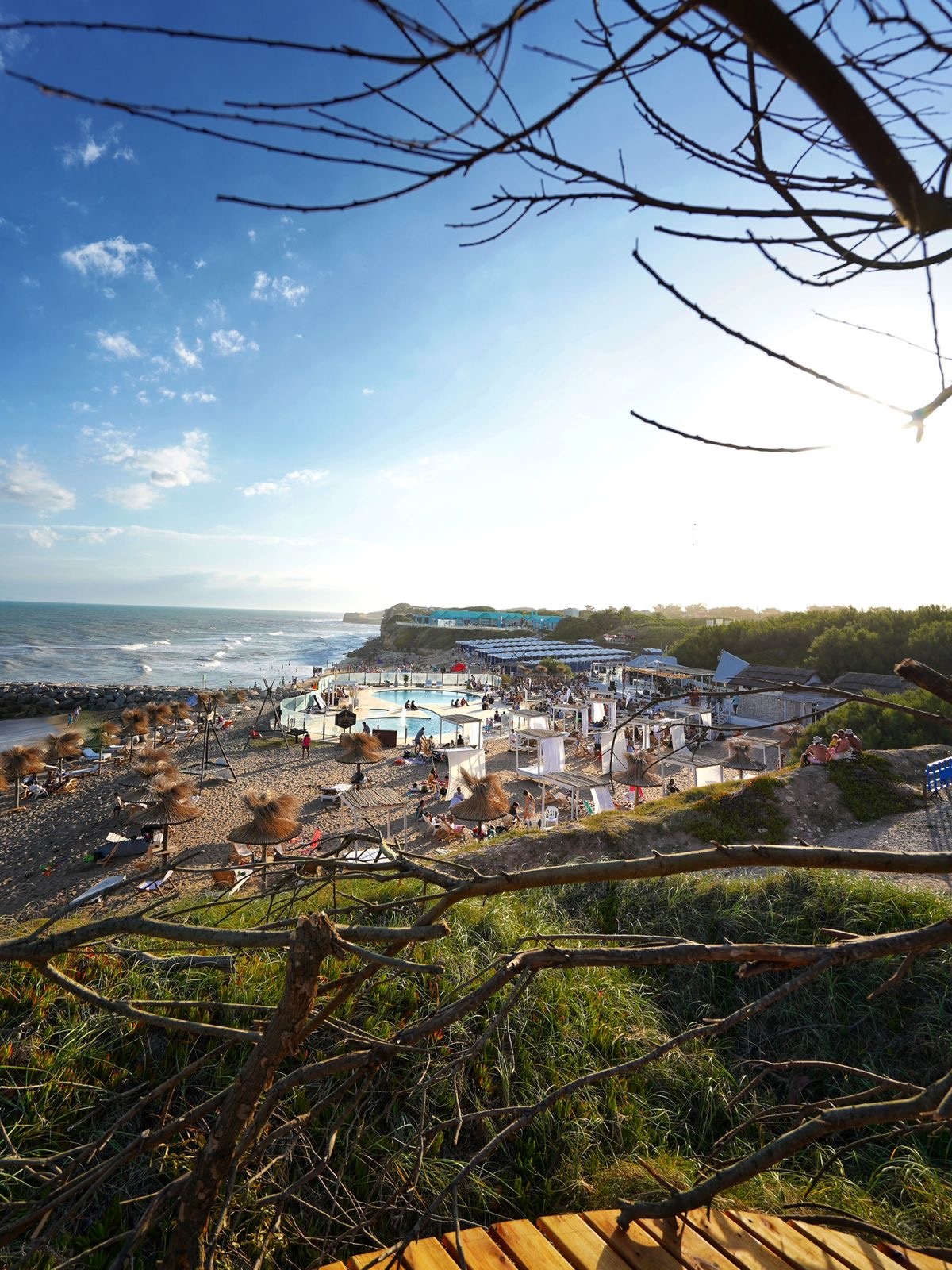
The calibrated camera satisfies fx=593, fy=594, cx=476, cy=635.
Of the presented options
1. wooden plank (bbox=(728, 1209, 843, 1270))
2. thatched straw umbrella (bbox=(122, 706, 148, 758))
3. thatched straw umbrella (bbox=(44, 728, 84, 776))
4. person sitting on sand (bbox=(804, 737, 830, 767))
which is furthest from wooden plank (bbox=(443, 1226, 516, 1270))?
thatched straw umbrella (bbox=(122, 706, 148, 758))

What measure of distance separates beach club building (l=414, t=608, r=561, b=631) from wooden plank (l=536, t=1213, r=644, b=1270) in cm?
8176

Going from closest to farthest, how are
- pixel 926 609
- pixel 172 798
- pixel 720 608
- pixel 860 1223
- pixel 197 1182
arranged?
pixel 197 1182
pixel 860 1223
pixel 172 798
pixel 926 609
pixel 720 608

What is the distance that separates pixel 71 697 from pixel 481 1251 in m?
47.9

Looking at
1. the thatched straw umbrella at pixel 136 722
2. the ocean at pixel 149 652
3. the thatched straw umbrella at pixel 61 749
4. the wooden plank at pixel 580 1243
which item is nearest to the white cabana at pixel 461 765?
the wooden plank at pixel 580 1243

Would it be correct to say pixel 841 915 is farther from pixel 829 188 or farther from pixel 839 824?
pixel 829 188

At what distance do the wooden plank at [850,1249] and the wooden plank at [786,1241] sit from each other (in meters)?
0.02

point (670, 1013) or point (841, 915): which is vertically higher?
point (841, 915)

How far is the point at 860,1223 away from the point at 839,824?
8675 mm

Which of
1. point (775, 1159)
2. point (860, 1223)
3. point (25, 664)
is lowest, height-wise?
point (25, 664)

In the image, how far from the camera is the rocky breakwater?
125ft

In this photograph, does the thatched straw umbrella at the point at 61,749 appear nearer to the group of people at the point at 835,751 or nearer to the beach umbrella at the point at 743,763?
the beach umbrella at the point at 743,763

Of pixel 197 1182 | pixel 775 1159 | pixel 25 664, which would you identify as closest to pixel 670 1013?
pixel 775 1159

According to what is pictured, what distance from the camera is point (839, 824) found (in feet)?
28.0

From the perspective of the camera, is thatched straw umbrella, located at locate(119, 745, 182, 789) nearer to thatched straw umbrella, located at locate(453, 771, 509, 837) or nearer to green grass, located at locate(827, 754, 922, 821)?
thatched straw umbrella, located at locate(453, 771, 509, 837)
